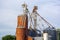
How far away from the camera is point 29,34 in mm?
65500

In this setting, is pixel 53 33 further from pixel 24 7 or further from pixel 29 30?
pixel 24 7

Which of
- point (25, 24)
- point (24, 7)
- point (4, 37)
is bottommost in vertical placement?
point (4, 37)

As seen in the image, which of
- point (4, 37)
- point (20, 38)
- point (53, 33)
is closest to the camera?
point (20, 38)

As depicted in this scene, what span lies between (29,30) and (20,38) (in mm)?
6283

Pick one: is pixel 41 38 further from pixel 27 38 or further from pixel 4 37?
pixel 4 37

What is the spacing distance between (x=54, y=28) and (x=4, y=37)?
22314 millimetres

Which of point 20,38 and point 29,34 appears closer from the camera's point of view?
point 20,38

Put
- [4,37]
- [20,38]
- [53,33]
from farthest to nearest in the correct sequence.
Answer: [4,37], [53,33], [20,38]

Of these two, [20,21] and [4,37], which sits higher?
[20,21]

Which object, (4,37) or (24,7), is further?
(4,37)

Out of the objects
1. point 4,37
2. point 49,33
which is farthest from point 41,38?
point 4,37

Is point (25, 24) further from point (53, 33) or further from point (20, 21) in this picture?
point (53, 33)

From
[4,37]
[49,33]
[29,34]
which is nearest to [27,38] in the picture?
[29,34]

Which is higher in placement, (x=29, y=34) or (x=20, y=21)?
(x=20, y=21)
